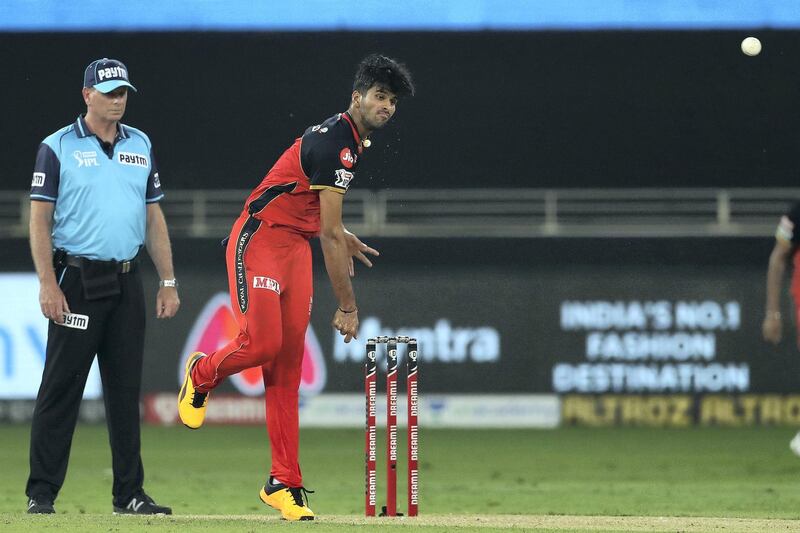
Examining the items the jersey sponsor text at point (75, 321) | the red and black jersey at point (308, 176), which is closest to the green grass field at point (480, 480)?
the jersey sponsor text at point (75, 321)

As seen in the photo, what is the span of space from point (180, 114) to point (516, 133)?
5465 mm

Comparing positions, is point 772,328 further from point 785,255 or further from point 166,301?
point 166,301

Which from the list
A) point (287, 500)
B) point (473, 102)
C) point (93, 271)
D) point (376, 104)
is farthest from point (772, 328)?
point (473, 102)

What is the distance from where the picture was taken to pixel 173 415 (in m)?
17.2

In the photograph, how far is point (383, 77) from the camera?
643 cm

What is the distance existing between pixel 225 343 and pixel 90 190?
33.9ft

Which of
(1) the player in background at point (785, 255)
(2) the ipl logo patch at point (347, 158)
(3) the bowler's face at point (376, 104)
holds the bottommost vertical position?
(1) the player in background at point (785, 255)

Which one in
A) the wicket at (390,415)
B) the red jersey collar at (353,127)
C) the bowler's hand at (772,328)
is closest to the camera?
the red jersey collar at (353,127)

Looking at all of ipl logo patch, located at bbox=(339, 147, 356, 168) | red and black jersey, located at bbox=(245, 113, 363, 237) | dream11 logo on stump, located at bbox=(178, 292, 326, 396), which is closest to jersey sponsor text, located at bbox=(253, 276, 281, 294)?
red and black jersey, located at bbox=(245, 113, 363, 237)

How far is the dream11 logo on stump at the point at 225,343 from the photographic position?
16750 mm

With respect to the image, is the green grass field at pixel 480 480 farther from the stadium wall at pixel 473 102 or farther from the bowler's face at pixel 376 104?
the stadium wall at pixel 473 102

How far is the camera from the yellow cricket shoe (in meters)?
6.60

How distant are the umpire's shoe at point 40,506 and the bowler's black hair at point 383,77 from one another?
7.99 feet

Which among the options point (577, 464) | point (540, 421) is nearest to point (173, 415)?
point (540, 421)
